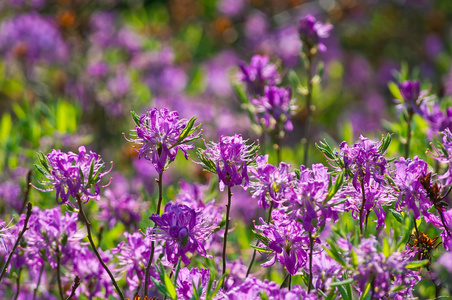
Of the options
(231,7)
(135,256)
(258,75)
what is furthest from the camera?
(231,7)

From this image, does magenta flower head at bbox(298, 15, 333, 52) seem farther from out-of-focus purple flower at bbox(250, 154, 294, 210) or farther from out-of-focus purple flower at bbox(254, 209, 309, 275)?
out-of-focus purple flower at bbox(254, 209, 309, 275)

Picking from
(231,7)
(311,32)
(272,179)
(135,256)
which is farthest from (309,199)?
(231,7)

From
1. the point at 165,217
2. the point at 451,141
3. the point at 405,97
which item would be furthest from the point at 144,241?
the point at 405,97

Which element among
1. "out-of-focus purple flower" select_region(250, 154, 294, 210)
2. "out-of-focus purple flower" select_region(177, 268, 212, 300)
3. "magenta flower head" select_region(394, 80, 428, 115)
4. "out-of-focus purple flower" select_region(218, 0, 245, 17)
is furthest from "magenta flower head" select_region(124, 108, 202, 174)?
"out-of-focus purple flower" select_region(218, 0, 245, 17)

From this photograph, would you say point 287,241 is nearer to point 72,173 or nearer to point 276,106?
point 72,173

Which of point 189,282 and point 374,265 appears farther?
point 189,282
